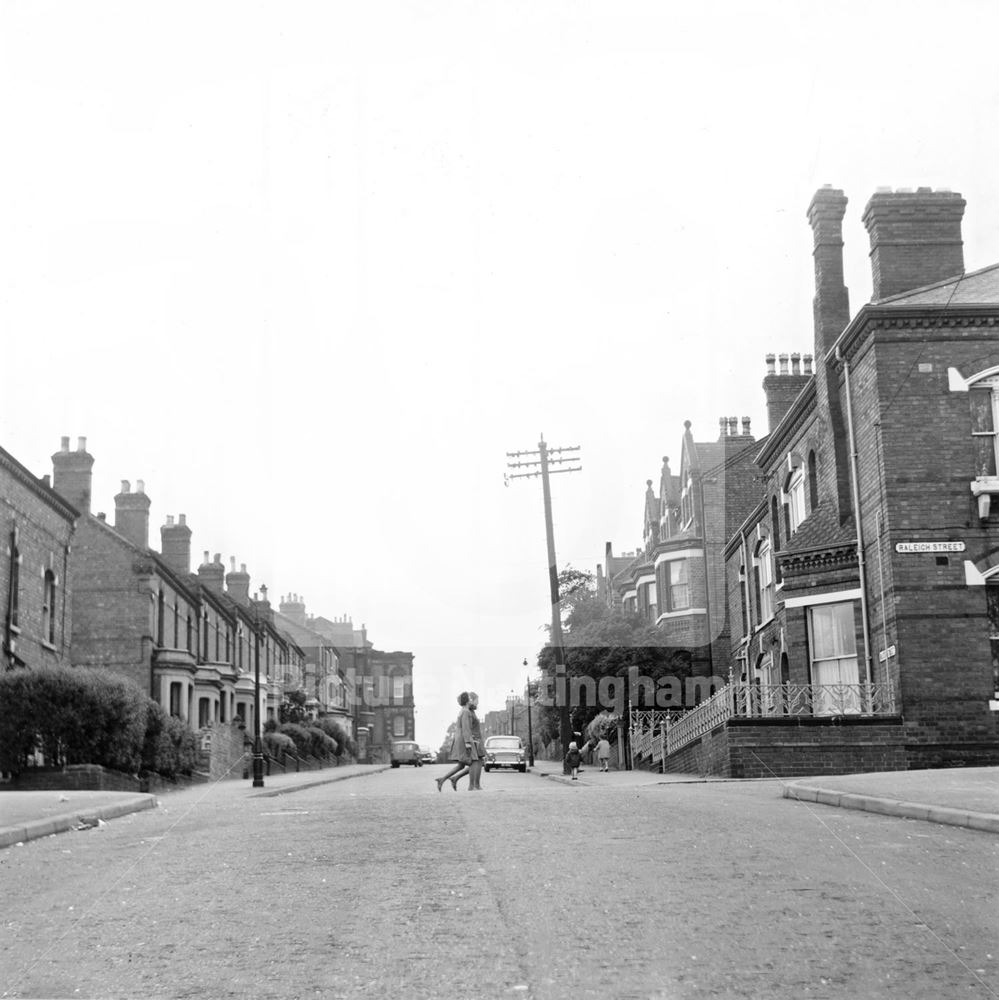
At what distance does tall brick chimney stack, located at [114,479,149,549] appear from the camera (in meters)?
47.8

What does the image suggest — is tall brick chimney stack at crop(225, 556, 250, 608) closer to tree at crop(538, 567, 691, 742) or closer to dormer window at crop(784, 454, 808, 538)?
tree at crop(538, 567, 691, 742)

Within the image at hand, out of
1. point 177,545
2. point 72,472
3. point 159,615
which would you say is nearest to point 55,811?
point 72,472

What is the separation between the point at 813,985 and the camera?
5914 mm

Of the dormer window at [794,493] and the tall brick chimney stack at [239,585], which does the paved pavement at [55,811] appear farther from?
the tall brick chimney stack at [239,585]

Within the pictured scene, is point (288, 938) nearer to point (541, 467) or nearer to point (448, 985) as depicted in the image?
point (448, 985)

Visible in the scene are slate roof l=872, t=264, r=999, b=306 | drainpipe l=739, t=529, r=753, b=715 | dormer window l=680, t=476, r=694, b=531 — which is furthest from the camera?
dormer window l=680, t=476, r=694, b=531

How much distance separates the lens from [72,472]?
43.2m

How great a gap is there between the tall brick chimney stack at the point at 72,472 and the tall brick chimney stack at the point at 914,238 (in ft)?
87.9

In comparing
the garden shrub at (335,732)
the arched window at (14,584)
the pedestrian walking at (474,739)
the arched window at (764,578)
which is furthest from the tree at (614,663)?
the pedestrian walking at (474,739)

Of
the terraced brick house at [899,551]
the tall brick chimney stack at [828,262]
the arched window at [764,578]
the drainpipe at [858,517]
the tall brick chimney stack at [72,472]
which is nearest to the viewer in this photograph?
the terraced brick house at [899,551]

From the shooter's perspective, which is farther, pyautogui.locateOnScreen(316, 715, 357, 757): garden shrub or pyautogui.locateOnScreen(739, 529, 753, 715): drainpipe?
pyautogui.locateOnScreen(316, 715, 357, 757): garden shrub

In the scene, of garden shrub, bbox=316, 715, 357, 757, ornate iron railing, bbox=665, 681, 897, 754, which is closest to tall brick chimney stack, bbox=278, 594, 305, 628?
garden shrub, bbox=316, 715, 357, 757

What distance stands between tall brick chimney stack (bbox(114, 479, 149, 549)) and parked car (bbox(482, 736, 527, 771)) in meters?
14.7

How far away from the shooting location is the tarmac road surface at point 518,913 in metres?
6.04
